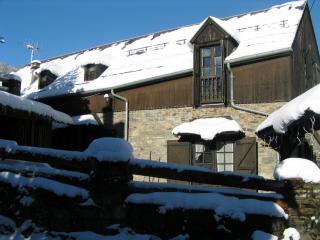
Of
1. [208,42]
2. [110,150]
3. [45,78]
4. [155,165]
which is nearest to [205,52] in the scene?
[208,42]

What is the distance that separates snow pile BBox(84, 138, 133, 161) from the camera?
598 centimetres

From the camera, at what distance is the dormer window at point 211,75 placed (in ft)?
51.4

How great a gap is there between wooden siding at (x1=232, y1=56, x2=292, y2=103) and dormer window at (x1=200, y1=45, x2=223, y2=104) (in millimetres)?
654

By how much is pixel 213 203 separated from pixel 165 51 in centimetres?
1275

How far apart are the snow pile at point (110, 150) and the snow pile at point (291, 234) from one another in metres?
2.37

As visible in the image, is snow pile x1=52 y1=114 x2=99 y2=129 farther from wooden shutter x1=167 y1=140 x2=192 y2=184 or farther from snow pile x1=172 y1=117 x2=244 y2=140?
snow pile x1=172 y1=117 x2=244 y2=140

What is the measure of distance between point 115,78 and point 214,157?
536cm

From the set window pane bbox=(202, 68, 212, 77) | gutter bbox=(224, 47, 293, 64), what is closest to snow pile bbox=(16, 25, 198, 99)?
window pane bbox=(202, 68, 212, 77)

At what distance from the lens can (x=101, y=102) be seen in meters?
17.8

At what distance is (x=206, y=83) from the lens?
1591 cm

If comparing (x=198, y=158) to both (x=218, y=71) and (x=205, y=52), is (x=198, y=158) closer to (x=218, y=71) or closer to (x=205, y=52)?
(x=218, y=71)

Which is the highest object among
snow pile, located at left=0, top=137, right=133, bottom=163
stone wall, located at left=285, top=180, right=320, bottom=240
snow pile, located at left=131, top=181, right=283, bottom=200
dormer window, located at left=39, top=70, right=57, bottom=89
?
dormer window, located at left=39, top=70, right=57, bottom=89

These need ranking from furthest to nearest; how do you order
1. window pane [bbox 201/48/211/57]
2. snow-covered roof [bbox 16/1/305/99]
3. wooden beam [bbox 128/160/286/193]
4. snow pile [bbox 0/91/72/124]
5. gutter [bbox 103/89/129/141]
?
gutter [bbox 103/89/129/141], window pane [bbox 201/48/211/57], snow-covered roof [bbox 16/1/305/99], snow pile [bbox 0/91/72/124], wooden beam [bbox 128/160/286/193]

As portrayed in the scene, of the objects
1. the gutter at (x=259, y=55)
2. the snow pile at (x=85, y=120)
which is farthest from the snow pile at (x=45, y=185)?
the snow pile at (x=85, y=120)
